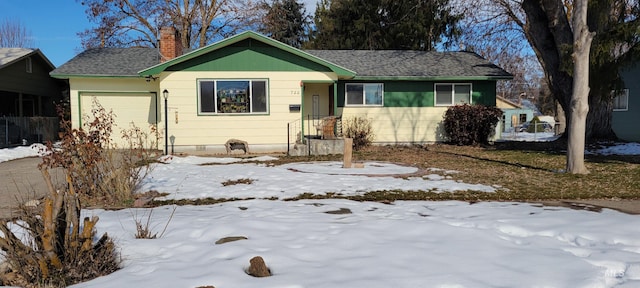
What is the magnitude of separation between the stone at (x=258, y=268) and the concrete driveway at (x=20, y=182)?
330cm

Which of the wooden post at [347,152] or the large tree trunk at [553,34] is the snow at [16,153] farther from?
the large tree trunk at [553,34]

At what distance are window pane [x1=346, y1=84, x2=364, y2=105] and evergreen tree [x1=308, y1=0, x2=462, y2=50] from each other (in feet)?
32.9

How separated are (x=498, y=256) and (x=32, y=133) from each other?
19.6m

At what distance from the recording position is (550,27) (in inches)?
595

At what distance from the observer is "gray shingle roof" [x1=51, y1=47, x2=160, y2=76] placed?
1583cm

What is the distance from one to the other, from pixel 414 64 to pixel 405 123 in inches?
112

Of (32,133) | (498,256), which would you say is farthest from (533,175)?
(32,133)

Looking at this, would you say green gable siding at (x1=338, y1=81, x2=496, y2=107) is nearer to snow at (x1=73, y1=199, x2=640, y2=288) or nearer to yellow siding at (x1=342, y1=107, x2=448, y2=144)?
yellow siding at (x1=342, y1=107, x2=448, y2=144)

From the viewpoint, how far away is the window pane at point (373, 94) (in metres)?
17.1

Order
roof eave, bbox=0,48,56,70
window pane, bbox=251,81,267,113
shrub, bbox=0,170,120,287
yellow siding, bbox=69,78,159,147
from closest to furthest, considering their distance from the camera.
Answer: shrub, bbox=0,170,120,287 → window pane, bbox=251,81,267,113 → yellow siding, bbox=69,78,159,147 → roof eave, bbox=0,48,56,70

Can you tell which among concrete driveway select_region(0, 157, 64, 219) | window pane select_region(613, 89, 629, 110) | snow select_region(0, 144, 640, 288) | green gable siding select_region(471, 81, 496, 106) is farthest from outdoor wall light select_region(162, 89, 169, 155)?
window pane select_region(613, 89, 629, 110)

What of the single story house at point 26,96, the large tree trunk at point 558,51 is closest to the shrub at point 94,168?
the single story house at point 26,96

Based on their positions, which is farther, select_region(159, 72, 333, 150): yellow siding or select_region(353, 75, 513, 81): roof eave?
select_region(353, 75, 513, 81): roof eave

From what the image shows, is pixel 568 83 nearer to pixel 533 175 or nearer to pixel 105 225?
pixel 533 175
